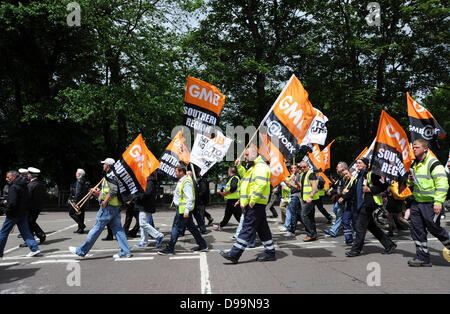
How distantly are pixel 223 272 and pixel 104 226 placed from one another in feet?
8.67

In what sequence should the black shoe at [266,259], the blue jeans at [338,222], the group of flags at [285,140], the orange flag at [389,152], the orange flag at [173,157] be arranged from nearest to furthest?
the black shoe at [266,259] < the orange flag at [389,152] < the group of flags at [285,140] < the blue jeans at [338,222] < the orange flag at [173,157]

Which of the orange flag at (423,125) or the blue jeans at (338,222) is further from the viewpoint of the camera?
the blue jeans at (338,222)

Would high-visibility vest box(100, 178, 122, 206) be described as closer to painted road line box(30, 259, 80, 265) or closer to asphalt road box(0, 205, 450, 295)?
asphalt road box(0, 205, 450, 295)

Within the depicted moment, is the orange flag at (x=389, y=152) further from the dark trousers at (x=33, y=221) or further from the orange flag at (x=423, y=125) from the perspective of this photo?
the dark trousers at (x=33, y=221)

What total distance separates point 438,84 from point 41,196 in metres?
23.8

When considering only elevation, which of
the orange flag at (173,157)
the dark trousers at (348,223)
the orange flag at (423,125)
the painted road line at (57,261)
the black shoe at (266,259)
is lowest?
the painted road line at (57,261)

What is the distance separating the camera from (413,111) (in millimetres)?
7012

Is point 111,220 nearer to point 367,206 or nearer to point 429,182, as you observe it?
point 367,206

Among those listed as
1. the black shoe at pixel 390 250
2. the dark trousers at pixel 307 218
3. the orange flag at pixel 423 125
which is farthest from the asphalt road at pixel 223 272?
the orange flag at pixel 423 125

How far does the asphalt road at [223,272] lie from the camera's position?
452 centimetres

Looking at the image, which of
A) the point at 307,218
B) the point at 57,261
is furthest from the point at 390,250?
the point at 57,261

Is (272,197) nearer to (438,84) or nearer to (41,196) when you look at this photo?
(41,196)

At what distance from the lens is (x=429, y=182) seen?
5.50m

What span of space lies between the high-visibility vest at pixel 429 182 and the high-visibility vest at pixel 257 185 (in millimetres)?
2416
